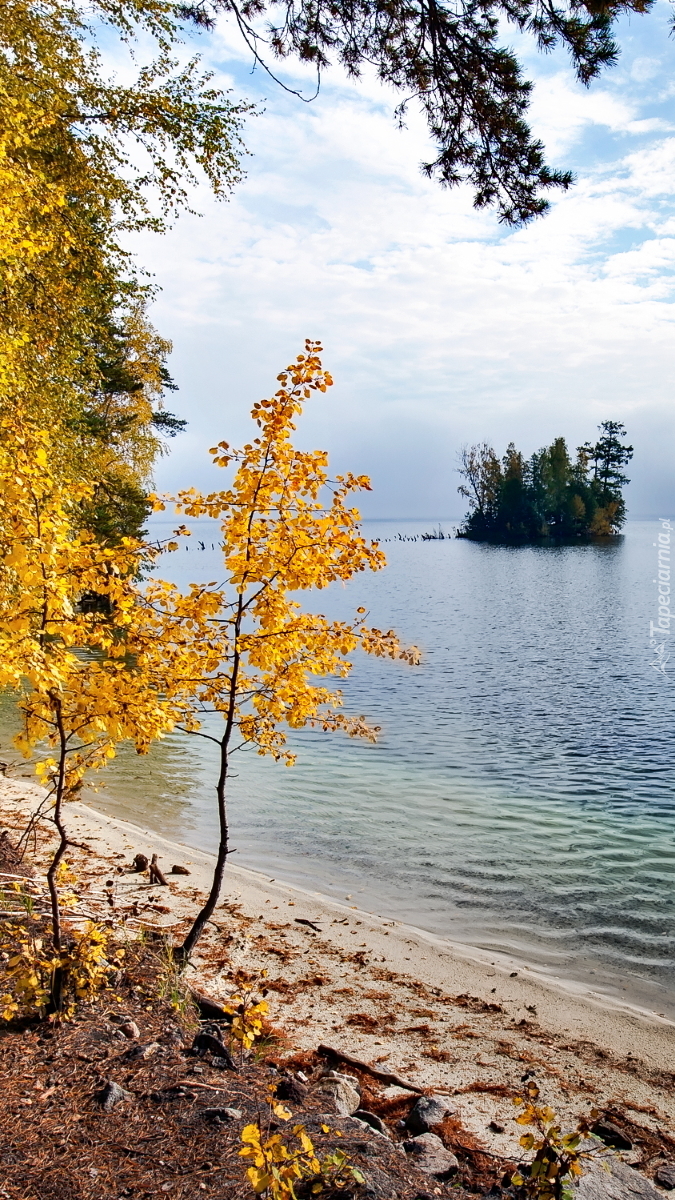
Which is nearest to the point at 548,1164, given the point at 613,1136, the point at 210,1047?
the point at 613,1136

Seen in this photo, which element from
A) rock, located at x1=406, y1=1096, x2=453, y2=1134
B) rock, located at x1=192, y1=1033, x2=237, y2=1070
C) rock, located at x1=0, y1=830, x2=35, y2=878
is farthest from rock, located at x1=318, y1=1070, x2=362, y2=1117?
rock, located at x1=0, y1=830, x2=35, y2=878

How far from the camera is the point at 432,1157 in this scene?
332 centimetres

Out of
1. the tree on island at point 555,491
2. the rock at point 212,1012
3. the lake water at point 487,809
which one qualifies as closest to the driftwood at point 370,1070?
the rock at point 212,1012

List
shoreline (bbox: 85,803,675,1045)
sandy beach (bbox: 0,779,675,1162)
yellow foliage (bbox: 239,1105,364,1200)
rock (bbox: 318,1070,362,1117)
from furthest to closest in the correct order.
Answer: shoreline (bbox: 85,803,675,1045) < sandy beach (bbox: 0,779,675,1162) < rock (bbox: 318,1070,362,1117) < yellow foliage (bbox: 239,1105,364,1200)

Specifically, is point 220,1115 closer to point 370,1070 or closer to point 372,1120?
point 372,1120

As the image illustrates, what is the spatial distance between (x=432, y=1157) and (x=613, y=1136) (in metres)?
1.32

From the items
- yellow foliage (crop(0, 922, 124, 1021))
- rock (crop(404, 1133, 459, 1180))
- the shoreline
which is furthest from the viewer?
the shoreline

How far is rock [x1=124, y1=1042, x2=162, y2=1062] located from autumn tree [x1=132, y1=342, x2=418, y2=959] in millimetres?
1257

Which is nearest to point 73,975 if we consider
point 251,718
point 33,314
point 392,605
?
point 251,718

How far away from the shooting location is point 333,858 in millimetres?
9078

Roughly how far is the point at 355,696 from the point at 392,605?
1027 inches

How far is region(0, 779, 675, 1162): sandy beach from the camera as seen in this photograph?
182 inches

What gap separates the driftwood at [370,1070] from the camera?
14.2 ft

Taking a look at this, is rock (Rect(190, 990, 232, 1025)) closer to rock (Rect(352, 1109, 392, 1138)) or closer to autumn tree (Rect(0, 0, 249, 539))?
rock (Rect(352, 1109, 392, 1138))
